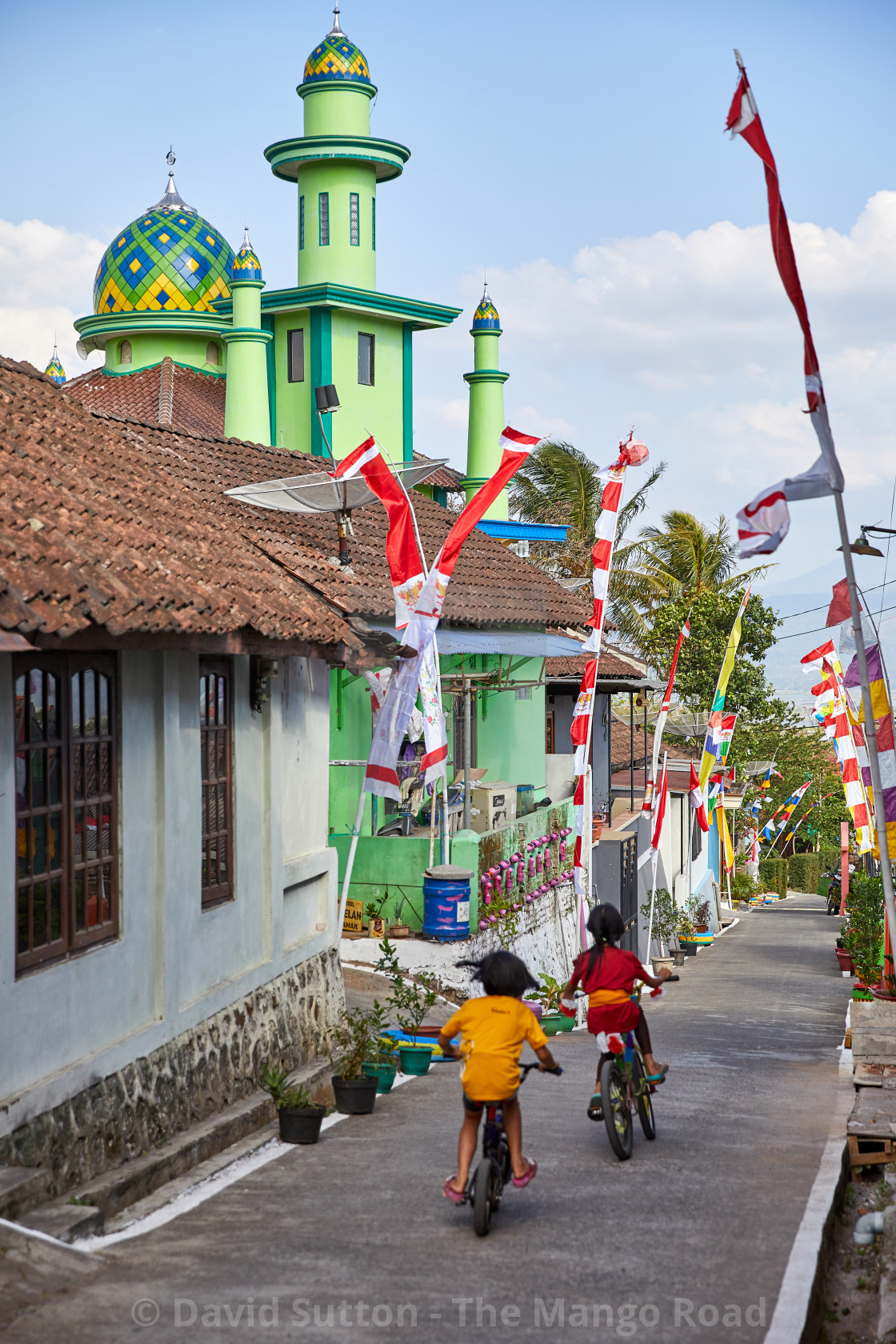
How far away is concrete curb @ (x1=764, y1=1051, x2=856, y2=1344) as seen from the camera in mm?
5613

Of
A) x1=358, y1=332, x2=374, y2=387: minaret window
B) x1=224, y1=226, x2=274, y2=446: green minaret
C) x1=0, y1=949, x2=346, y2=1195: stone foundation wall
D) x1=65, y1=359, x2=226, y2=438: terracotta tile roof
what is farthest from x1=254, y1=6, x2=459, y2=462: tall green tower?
x1=0, y1=949, x2=346, y2=1195: stone foundation wall

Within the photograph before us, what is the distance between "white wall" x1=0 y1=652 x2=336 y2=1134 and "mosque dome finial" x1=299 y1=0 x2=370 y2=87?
1452cm

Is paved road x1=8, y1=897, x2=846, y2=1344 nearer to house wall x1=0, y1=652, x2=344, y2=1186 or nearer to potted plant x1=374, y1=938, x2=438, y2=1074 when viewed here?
house wall x1=0, y1=652, x2=344, y2=1186

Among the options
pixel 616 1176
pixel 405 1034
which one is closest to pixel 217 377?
pixel 405 1034

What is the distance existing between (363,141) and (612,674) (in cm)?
1128

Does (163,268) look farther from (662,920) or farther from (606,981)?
(606,981)

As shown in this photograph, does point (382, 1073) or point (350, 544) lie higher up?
point (350, 544)

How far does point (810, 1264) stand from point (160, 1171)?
12.0 ft

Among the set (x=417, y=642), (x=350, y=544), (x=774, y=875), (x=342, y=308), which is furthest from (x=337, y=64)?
(x=774, y=875)

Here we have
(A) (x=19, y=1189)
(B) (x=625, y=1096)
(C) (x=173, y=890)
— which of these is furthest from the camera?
(C) (x=173, y=890)

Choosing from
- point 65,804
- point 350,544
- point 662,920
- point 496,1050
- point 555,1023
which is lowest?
point 662,920

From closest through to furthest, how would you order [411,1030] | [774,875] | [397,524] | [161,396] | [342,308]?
[411,1030] → [397,524] → [342,308] → [161,396] → [774,875]

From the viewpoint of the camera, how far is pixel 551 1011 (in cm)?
1582

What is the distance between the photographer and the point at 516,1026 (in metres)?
6.93
